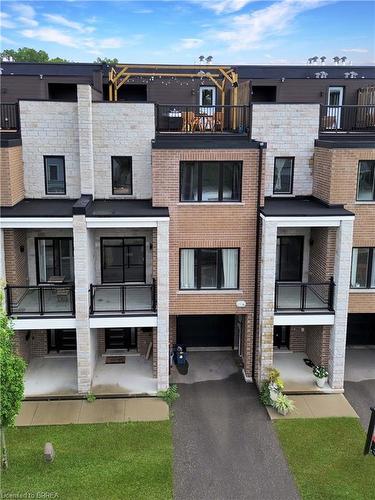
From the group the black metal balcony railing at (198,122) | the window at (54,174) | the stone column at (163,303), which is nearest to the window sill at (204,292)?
the stone column at (163,303)

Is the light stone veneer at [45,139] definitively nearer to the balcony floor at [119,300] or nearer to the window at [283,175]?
the balcony floor at [119,300]

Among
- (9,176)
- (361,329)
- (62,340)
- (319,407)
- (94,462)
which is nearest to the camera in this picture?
(94,462)

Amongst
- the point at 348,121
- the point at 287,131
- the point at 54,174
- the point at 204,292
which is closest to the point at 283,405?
the point at 204,292

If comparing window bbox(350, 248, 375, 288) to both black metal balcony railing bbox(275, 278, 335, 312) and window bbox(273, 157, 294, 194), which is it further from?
window bbox(273, 157, 294, 194)

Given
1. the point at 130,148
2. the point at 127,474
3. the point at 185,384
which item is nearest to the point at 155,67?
the point at 130,148

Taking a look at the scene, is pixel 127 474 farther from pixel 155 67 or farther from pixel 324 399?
pixel 155 67

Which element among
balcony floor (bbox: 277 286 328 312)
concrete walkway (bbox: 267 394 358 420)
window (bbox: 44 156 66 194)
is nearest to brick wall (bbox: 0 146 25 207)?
window (bbox: 44 156 66 194)

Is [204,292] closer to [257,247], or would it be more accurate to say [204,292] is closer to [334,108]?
[257,247]
